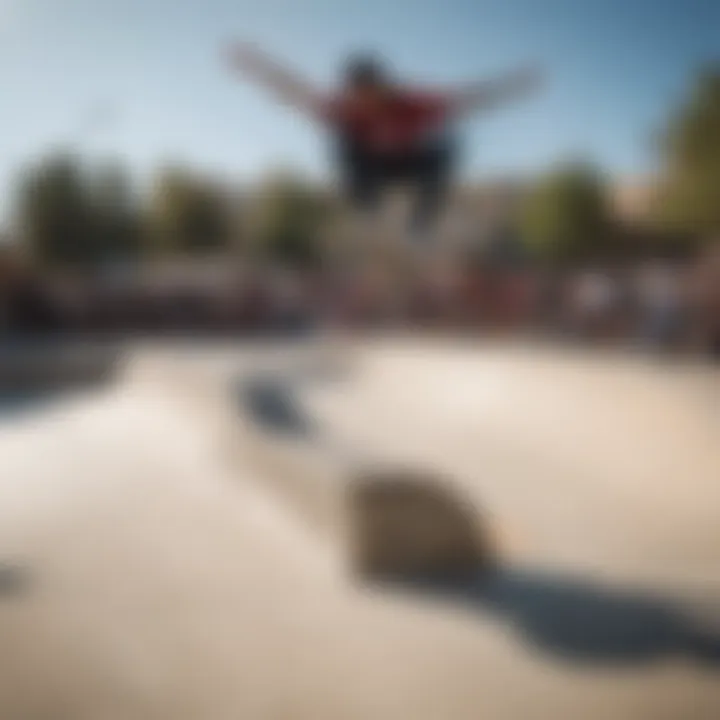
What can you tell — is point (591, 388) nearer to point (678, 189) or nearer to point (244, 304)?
point (678, 189)

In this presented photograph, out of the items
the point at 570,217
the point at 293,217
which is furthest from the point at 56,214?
the point at 570,217

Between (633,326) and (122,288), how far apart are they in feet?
3.29

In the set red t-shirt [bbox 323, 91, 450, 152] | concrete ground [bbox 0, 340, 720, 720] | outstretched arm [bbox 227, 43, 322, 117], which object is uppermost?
outstretched arm [bbox 227, 43, 322, 117]

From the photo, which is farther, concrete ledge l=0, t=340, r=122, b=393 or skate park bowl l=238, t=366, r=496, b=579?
concrete ledge l=0, t=340, r=122, b=393

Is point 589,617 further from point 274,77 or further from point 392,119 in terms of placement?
point 274,77

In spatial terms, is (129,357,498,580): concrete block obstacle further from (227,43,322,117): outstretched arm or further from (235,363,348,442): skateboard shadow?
(227,43,322,117): outstretched arm

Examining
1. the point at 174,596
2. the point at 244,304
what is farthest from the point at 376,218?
the point at 174,596

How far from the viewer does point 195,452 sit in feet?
5.37

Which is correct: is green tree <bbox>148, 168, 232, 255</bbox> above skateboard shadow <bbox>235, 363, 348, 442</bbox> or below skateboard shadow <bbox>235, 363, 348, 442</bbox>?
above

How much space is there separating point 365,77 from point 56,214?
665 millimetres

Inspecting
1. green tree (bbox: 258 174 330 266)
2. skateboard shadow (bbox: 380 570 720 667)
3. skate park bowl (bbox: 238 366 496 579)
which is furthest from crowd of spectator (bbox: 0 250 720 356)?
skateboard shadow (bbox: 380 570 720 667)

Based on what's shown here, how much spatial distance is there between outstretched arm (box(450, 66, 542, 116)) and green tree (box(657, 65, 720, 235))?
0.30 m

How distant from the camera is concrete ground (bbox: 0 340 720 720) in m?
1.42

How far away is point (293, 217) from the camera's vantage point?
154cm
